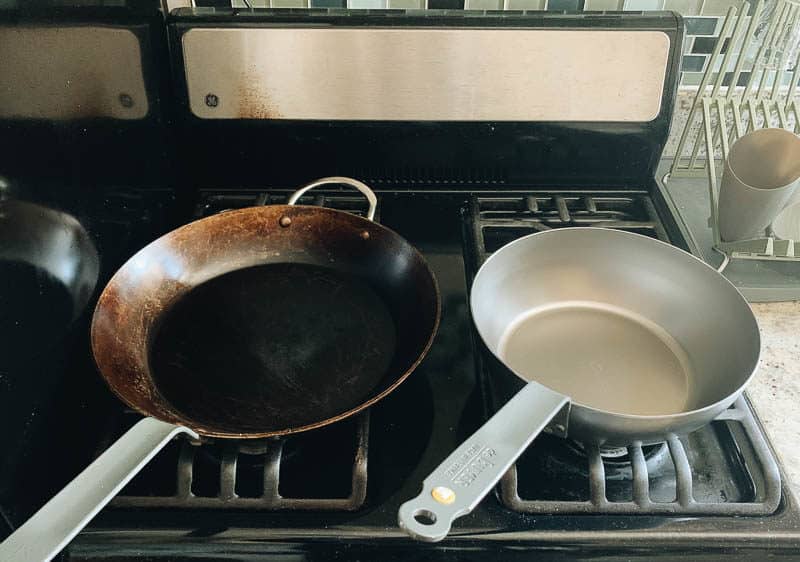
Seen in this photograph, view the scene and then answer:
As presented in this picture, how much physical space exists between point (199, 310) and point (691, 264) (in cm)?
48

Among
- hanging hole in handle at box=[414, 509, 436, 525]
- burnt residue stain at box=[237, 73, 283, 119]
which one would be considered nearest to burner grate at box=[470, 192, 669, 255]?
burnt residue stain at box=[237, 73, 283, 119]

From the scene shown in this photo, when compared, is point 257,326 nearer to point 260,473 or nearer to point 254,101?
point 260,473

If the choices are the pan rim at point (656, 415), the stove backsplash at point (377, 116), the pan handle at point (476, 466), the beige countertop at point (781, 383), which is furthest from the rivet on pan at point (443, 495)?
the stove backsplash at point (377, 116)

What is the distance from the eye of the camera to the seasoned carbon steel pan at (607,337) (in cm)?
45

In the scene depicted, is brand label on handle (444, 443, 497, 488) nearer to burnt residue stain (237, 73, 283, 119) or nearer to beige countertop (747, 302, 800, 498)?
beige countertop (747, 302, 800, 498)

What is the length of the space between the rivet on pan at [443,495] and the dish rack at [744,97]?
47 cm

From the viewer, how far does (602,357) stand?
2.00 ft

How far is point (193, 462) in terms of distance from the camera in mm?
509

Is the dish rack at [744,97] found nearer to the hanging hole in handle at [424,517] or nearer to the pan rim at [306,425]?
the pan rim at [306,425]

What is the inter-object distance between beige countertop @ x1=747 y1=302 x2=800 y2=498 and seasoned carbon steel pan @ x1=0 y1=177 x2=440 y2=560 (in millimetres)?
302

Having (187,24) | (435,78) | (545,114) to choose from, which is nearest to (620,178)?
(545,114)

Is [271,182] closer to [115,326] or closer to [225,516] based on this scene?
[115,326]

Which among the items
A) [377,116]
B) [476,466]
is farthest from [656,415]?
[377,116]

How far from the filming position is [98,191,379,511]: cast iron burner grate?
48 cm
